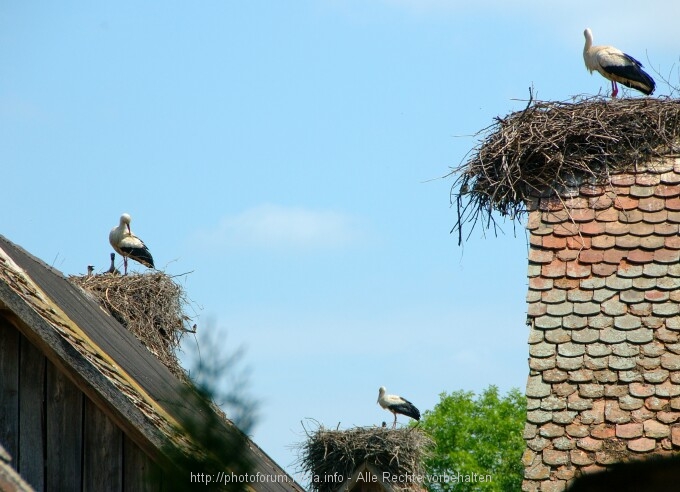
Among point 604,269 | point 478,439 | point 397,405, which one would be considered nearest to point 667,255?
point 604,269

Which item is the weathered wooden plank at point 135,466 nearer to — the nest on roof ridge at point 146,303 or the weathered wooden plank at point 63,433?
the weathered wooden plank at point 63,433

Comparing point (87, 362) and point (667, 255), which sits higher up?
point (667, 255)

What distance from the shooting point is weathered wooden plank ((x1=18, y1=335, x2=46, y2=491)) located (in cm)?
564

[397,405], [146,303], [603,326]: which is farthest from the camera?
[397,405]

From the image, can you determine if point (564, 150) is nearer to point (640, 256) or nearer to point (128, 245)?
point (640, 256)

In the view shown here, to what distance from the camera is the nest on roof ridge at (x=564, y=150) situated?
816cm

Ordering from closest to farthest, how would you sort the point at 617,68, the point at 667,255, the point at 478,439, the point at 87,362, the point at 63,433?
the point at 87,362
the point at 63,433
the point at 667,255
the point at 617,68
the point at 478,439

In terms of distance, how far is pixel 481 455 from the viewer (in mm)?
33688

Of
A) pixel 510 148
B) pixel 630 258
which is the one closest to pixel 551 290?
pixel 630 258

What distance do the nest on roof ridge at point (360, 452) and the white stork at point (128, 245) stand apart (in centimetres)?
376

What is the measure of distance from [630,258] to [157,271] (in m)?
9.45

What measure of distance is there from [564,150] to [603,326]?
1800 millimetres

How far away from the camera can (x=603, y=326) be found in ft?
23.2

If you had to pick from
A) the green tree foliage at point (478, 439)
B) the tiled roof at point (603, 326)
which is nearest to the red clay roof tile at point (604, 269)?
the tiled roof at point (603, 326)
